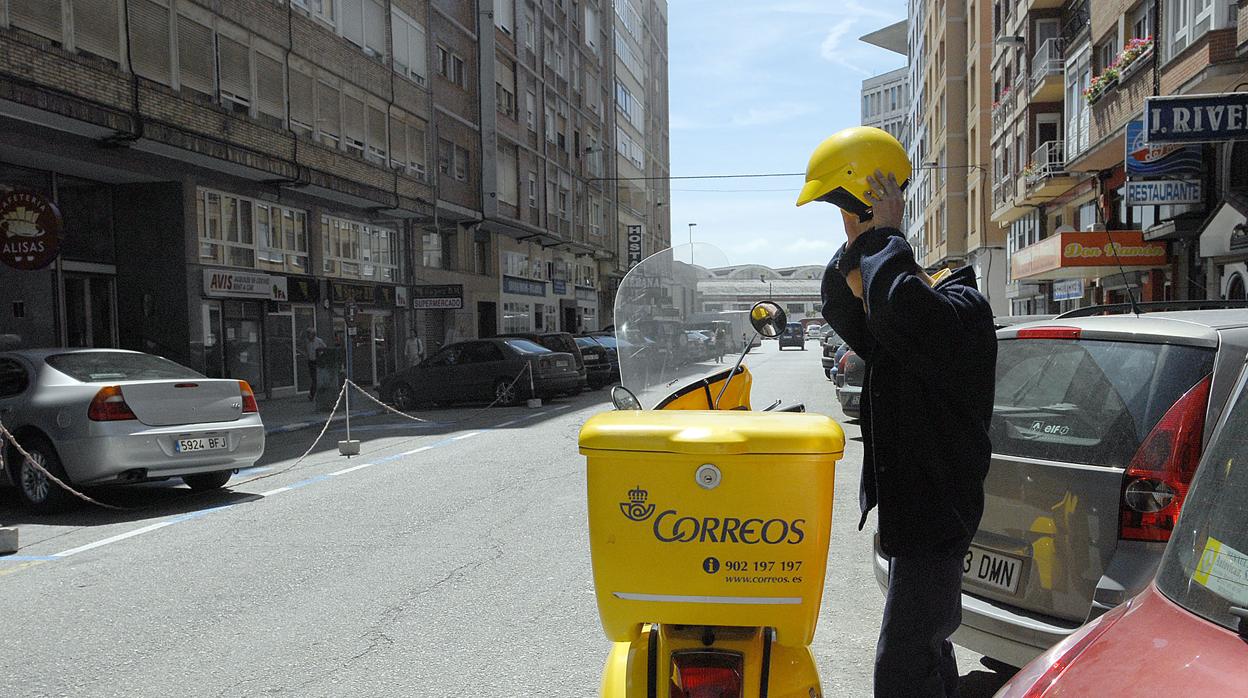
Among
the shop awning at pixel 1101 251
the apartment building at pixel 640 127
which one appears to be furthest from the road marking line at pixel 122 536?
the apartment building at pixel 640 127

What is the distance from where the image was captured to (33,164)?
1723 cm

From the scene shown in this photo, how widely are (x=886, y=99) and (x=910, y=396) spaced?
121m

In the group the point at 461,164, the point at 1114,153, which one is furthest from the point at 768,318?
the point at 461,164

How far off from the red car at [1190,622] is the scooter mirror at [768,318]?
1.80m

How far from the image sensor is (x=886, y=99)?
11600cm

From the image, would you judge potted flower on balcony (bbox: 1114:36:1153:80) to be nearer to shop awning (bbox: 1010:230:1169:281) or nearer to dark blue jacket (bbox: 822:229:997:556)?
shop awning (bbox: 1010:230:1169:281)

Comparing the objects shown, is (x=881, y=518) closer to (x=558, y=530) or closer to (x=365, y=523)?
(x=558, y=530)

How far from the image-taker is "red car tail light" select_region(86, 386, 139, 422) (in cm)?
805

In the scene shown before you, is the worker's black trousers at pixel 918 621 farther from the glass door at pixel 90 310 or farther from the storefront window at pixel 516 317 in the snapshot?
the storefront window at pixel 516 317

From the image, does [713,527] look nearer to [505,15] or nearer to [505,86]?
[505,86]

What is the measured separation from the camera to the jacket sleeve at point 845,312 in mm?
2637

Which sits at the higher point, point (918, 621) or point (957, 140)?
point (957, 140)

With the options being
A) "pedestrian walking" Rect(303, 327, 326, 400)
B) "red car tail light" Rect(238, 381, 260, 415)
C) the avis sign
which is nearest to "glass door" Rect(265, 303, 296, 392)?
"pedestrian walking" Rect(303, 327, 326, 400)

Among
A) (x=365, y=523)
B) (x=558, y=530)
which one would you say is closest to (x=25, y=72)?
(x=365, y=523)
